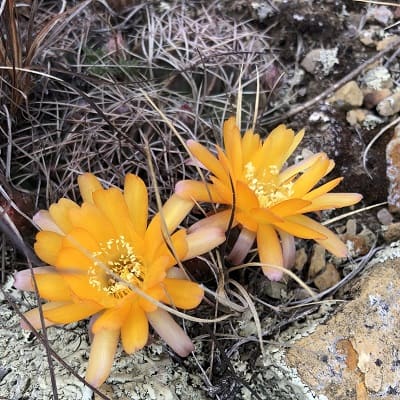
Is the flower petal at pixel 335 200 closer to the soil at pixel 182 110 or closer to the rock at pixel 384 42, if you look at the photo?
the soil at pixel 182 110

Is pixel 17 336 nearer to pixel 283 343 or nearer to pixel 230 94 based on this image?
pixel 283 343

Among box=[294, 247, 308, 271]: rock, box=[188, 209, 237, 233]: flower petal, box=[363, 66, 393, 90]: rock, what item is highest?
box=[363, 66, 393, 90]: rock

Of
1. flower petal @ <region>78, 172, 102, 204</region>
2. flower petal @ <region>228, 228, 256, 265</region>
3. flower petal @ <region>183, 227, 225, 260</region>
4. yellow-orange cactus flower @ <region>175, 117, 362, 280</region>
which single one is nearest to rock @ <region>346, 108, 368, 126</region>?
yellow-orange cactus flower @ <region>175, 117, 362, 280</region>

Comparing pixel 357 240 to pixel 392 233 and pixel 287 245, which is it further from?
pixel 287 245

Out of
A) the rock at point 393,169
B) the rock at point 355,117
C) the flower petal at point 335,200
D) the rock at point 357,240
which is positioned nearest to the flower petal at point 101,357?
the flower petal at point 335,200

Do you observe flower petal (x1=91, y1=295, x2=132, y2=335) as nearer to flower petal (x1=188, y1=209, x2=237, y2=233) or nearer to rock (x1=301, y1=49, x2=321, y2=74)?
flower petal (x1=188, y1=209, x2=237, y2=233)

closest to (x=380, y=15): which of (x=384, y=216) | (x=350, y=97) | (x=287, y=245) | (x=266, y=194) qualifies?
(x=350, y=97)
